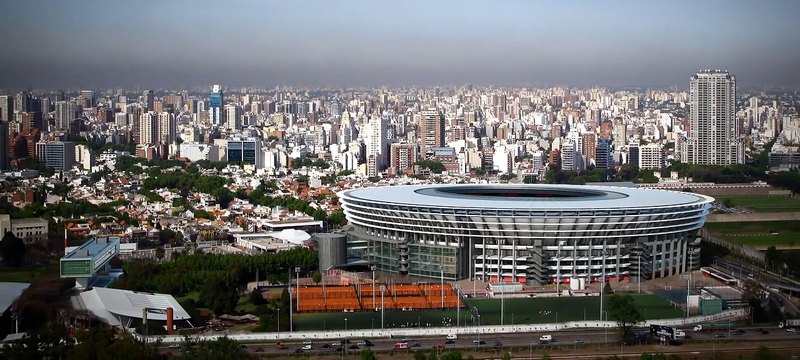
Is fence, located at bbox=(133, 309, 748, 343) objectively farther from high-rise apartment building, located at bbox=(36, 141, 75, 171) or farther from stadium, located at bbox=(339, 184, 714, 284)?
high-rise apartment building, located at bbox=(36, 141, 75, 171)

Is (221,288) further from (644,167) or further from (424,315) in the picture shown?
(644,167)

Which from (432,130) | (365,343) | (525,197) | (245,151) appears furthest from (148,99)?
(365,343)

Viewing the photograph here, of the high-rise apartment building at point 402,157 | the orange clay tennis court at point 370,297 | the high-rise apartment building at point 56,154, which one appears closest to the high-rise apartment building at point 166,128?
the high-rise apartment building at point 56,154

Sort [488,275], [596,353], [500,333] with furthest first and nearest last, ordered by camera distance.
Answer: [488,275], [500,333], [596,353]

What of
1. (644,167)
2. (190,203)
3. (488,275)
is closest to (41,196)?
(190,203)

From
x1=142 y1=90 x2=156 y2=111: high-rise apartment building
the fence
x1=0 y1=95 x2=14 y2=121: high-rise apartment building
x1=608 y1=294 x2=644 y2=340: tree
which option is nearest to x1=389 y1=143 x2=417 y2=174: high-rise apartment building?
x1=142 y1=90 x2=156 y2=111: high-rise apartment building

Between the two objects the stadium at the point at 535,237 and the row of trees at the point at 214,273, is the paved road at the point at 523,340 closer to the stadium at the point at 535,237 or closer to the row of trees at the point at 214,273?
the row of trees at the point at 214,273
